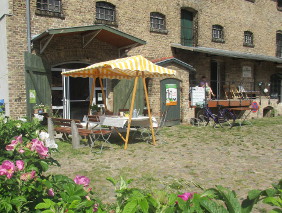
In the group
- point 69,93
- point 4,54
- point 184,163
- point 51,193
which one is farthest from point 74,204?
point 69,93

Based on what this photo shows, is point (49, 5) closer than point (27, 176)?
No

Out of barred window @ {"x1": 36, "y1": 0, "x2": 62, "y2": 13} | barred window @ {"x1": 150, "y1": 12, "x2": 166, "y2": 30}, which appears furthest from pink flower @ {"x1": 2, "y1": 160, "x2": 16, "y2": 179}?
barred window @ {"x1": 150, "y1": 12, "x2": 166, "y2": 30}

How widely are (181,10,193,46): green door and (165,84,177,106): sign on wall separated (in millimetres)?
3263

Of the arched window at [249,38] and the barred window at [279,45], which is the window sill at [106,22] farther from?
the barred window at [279,45]

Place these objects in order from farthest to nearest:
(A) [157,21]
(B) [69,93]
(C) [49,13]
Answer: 1. (A) [157,21]
2. (B) [69,93]
3. (C) [49,13]

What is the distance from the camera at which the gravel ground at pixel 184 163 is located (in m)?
4.20

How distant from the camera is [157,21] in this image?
41.5ft

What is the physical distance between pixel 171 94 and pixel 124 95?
6.71ft

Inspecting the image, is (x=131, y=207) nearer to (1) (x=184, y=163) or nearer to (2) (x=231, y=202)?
(2) (x=231, y=202)

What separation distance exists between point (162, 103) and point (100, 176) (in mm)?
7071

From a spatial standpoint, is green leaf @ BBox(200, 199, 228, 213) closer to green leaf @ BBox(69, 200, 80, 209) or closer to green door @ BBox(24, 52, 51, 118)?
green leaf @ BBox(69, 200, 80, 209)

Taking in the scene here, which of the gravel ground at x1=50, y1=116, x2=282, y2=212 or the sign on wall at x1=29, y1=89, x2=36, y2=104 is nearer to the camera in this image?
the gravel ground at x1=50, y1=116, x2=282, y2=212

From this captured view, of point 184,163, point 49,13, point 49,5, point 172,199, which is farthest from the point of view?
point 49,5

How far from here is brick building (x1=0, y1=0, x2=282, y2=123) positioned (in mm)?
8898
